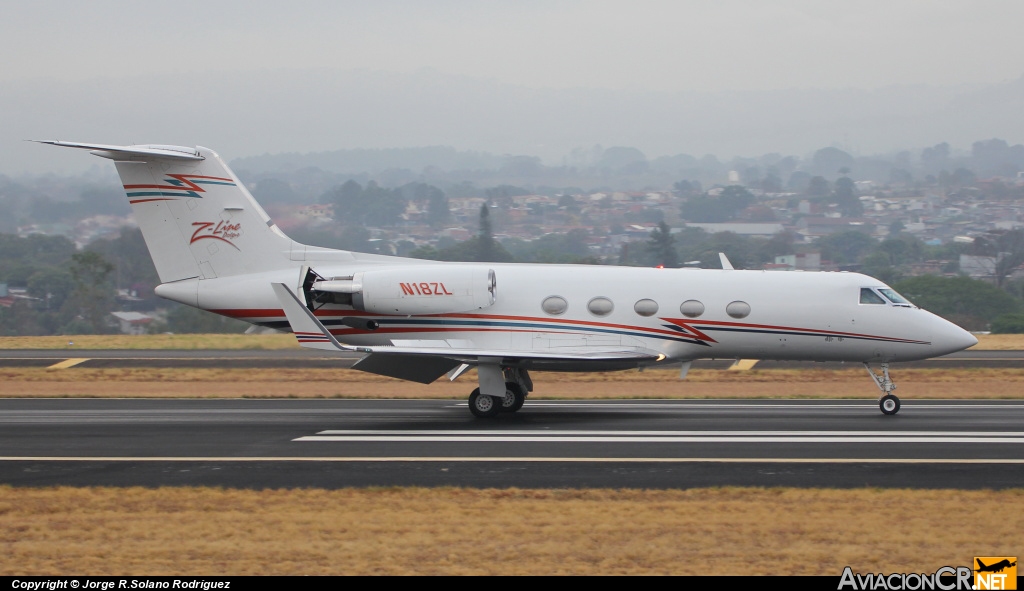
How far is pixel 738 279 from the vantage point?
2091 centimetres

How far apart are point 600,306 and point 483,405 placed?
2939mm

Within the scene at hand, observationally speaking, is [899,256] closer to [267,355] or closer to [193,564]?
[267,355]

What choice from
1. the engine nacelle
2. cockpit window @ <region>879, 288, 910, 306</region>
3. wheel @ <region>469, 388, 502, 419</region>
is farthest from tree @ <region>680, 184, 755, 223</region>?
wheel @ <region>469, 388, 502, 419</region>

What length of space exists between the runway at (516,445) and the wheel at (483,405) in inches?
11.0

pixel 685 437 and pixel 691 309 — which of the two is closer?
pixel 685 437

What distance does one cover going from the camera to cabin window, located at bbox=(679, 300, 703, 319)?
20.4m

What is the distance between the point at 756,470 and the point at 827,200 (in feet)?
520

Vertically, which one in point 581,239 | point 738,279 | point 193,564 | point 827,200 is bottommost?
point 193,564

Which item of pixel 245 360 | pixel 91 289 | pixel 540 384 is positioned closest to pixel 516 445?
pixel 540 384

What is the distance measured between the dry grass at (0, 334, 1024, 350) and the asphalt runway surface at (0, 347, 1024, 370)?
1753 millimetres

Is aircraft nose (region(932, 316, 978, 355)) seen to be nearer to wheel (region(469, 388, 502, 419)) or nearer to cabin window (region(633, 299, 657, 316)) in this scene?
cabin window (region(633, 299, 657, 316))

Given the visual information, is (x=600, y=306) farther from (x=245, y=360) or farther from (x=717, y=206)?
(x=717, y=206)

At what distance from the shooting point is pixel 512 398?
20.5m

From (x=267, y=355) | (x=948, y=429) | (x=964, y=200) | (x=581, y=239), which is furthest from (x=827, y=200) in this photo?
(x=948, y=429)
